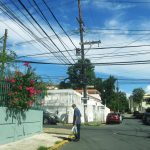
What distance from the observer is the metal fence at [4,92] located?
639 inches

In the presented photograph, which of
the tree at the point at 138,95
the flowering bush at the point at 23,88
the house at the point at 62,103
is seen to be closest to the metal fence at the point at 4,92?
the flowering bush at the point at 23,88

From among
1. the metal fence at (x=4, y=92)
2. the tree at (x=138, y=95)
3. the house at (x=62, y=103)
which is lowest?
the metal fence at (x=4, y=92)

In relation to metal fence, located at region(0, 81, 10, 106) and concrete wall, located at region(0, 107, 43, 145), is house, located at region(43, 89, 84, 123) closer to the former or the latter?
concrete wall, located at region(0, 107, 43, 145)

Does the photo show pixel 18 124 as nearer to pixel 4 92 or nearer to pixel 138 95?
pixel 4 92

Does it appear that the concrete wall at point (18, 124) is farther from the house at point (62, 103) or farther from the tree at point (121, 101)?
the tree at point (121, 101)

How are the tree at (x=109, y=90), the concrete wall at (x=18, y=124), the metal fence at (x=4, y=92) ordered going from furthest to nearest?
the tree at (x=109, y=90)
the metal fence at (x=4, y=92)
the concrete wall at (x=18, y=124)

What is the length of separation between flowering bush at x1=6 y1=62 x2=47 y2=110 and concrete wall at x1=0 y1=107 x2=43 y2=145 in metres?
0.47

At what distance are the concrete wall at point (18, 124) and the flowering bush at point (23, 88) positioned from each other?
468mm

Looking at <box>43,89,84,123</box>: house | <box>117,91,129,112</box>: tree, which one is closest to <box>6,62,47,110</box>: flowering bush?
<box>43,89,84,123</box>: house

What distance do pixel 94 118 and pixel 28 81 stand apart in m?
34.1

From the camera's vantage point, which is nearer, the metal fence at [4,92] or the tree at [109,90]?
the metal fence at [4,92]

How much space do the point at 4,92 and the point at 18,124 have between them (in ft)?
6.01

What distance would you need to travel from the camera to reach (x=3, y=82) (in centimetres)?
1645

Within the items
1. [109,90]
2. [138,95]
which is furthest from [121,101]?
[138,95]
